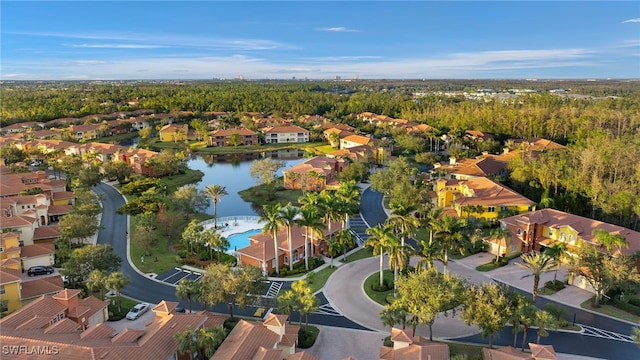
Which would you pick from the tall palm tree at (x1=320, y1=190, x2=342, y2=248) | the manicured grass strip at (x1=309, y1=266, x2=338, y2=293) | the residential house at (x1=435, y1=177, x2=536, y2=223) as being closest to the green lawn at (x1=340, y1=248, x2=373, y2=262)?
the manicured grass strip at (x1=309, y1=266, x2=338, y2=293)

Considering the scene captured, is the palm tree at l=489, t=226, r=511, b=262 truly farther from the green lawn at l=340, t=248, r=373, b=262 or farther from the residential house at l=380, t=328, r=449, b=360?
the residential house at l=380, t=328, r=449, b=360

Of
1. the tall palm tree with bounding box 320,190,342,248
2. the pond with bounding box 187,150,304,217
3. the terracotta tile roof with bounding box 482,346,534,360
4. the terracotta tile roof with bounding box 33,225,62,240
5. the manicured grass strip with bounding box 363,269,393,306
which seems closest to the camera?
the terracotta tile roof with bounding box 482,346,534,360

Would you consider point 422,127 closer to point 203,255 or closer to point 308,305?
point 203,255

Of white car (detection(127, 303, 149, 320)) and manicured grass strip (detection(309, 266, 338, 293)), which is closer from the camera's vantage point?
white car (detection(127, 303, 149, 320))

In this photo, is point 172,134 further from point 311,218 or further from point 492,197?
point 492,197

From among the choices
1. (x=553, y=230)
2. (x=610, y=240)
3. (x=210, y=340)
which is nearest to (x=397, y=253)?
(x=210, y=340)

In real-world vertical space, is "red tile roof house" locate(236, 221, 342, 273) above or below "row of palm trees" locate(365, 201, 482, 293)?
below
